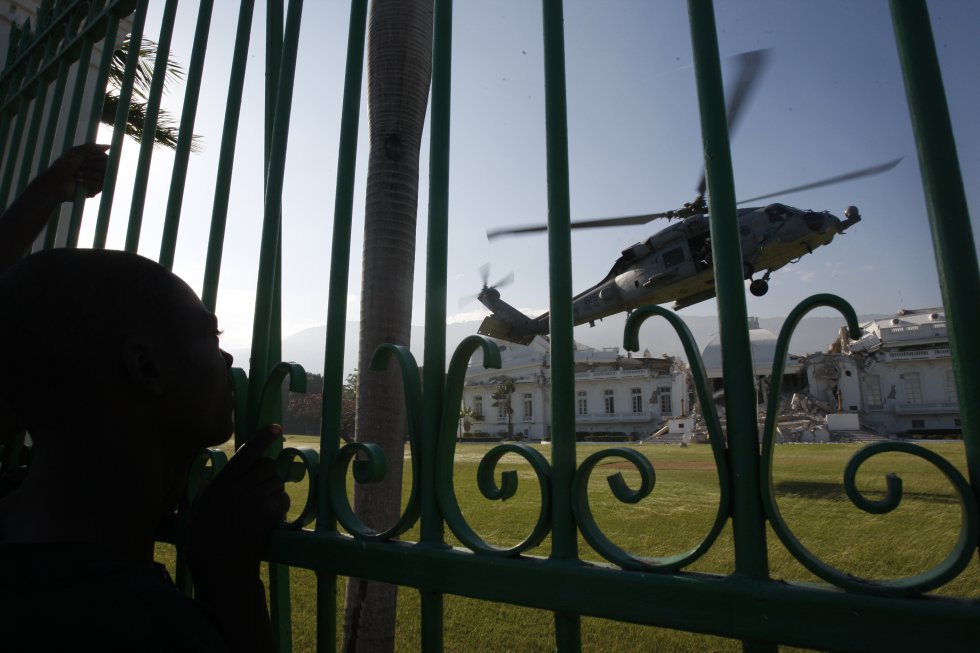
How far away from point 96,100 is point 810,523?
817cm

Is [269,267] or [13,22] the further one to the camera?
[13,22]

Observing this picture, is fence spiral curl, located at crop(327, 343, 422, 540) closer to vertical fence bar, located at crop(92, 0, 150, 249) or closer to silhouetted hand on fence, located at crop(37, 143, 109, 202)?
vertical fence bar, located at crop(92, 0, 150, 249)

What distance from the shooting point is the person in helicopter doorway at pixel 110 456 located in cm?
74

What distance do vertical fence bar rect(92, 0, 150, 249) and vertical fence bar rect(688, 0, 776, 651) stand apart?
2.10 metres

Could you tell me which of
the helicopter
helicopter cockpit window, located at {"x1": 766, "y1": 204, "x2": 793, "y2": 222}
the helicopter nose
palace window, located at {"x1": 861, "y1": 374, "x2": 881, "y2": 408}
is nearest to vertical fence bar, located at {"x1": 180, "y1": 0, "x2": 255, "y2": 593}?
the helicopter

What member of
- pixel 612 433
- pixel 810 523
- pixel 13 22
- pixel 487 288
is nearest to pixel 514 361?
pixel 612 433

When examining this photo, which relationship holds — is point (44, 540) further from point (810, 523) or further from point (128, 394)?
point (810, 523)

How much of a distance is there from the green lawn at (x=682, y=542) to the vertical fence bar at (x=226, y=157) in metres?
1.34

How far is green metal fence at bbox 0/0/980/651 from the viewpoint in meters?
0.76

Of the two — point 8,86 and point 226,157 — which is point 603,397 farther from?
point 226,157

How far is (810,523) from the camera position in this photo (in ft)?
23.3

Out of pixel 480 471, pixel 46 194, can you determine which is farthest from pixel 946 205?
pixel 46 194

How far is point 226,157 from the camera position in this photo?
1.79 metres

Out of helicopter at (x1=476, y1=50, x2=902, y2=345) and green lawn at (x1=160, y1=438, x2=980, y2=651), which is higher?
helicopter at (x1=476, y1=50, x2=902, y2=345)
